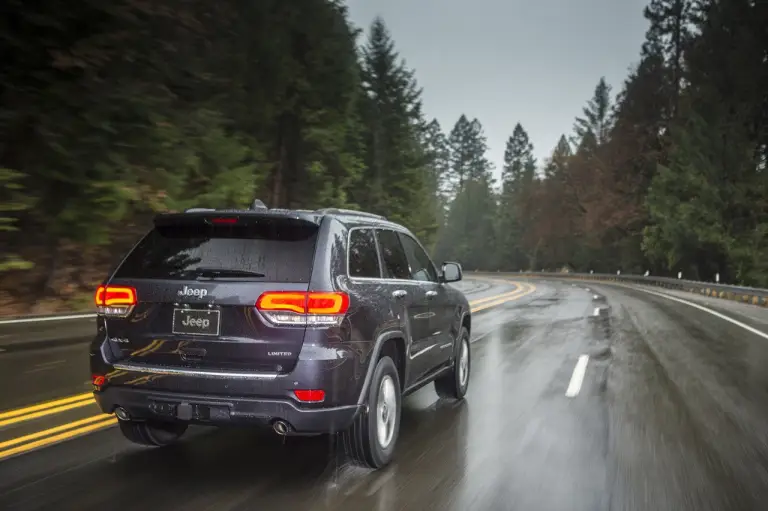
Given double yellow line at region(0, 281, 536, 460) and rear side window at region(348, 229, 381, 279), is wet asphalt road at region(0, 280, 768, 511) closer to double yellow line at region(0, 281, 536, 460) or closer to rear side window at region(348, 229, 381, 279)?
double yellow line at region(0, 281, 536, 460)

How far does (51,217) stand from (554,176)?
67968mm

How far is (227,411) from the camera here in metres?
4.42

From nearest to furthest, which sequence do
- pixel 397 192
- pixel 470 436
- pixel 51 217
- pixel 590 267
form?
pixel 470 436 → pixel 51 217 → pixel 397 192 → pixel 590 267

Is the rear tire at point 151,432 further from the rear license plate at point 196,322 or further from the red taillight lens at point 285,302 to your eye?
the red taillight lens at point 285,302

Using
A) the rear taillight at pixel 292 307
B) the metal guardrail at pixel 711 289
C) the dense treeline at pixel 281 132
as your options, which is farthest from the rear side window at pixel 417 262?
the metal guardrail at pixel 711 289

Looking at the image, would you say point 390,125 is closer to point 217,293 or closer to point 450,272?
point 450,272

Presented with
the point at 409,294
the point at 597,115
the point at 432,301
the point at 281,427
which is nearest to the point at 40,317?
the point at 432,301

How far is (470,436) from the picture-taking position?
5992mm

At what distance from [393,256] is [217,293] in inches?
72.2

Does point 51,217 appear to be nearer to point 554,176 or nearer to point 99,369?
point 99,369

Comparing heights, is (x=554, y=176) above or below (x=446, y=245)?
above

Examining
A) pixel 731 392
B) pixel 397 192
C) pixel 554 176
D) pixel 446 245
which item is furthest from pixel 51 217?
pixel 446 245

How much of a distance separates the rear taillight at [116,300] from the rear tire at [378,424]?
1713 mm

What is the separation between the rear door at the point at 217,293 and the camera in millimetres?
4449
